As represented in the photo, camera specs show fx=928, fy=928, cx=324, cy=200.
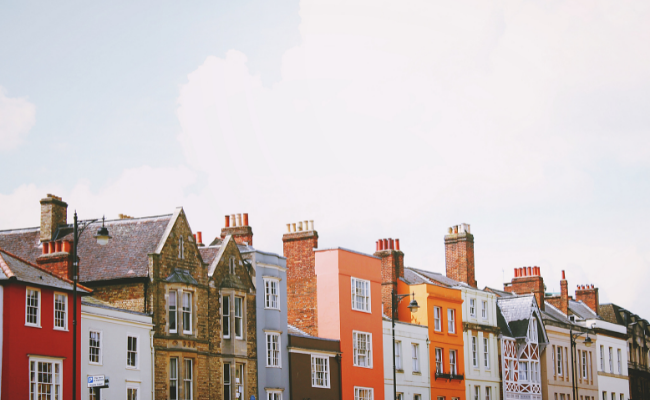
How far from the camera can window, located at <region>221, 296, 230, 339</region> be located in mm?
45656

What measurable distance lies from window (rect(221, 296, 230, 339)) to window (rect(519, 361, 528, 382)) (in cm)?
3008

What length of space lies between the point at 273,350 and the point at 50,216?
1313cm

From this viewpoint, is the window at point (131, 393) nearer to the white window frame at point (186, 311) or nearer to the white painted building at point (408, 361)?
the white window frame at point (186, 311)

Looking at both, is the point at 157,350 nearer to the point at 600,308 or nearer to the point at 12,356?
the point at 12,356

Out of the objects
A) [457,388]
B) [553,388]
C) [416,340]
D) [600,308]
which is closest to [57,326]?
[416,340]

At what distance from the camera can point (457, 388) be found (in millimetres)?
61750

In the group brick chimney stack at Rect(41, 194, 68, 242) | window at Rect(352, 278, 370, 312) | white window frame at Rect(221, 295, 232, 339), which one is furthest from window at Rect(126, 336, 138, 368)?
window at Rect(352, 278, 370, 312)

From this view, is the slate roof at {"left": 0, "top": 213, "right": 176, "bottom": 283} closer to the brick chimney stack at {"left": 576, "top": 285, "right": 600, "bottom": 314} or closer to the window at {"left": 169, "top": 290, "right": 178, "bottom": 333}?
the window at {"left": 169, "top": 290, "right": 178, "bottom": 333}

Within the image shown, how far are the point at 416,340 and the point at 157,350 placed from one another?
853 inches

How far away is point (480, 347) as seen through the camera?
64438 mm

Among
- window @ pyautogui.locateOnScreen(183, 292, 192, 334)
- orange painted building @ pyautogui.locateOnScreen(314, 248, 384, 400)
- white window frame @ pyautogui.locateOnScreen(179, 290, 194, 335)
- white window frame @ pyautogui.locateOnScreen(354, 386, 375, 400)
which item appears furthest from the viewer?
white window frame @ pyautogui.locateOnScreen(354, 386, 375, 400)

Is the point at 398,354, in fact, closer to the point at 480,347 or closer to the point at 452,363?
the point at 452,363

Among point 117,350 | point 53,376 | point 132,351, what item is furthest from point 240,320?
point 53,376

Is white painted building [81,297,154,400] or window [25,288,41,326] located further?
white painted building [81,297,154,400]
